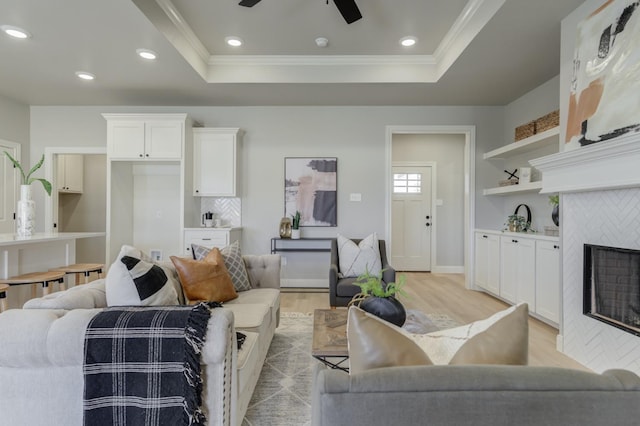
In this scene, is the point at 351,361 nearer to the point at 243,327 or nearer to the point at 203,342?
the point at 203,342

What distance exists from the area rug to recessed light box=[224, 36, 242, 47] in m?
2.98

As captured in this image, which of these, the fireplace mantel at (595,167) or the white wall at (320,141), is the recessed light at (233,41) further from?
the fireplace mantel at (595,167)

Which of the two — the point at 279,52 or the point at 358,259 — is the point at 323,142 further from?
the point at 358,259

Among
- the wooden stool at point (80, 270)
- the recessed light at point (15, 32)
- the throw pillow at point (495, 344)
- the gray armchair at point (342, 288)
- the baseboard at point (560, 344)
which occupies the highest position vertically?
the recessed light at point (15, 32)

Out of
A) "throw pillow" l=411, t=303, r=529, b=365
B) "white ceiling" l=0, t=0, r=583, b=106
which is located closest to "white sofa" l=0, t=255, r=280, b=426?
"throw pillow" l=411, t=303, r=529, b=365

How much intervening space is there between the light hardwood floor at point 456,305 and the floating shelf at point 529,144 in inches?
75.4

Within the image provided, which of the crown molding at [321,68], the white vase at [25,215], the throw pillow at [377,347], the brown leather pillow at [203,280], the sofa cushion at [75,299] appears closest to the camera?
the throw pillow at [377,347]

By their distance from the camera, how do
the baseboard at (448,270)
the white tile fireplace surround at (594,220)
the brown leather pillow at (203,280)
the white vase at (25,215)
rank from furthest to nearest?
the baseboard at (448,270)
the white vase at (25,215)
the brown leather pillow at (203,280)
the white tile fireplace surround at (594,220)

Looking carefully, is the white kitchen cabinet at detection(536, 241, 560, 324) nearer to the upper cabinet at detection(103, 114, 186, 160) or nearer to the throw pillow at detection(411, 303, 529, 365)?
the throw pillow at detection(411, 303, 529, 365)

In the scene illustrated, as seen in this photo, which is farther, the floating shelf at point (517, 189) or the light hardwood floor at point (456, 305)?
the floating shelf at point (517, 189)

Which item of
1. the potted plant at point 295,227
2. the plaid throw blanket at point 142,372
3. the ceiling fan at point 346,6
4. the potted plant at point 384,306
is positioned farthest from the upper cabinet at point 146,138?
the plaid throw blanket at point 142,372

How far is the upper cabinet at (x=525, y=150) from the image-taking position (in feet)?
11.6

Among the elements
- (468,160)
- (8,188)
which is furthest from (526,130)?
(8,188)

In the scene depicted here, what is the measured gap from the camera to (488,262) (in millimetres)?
4422
